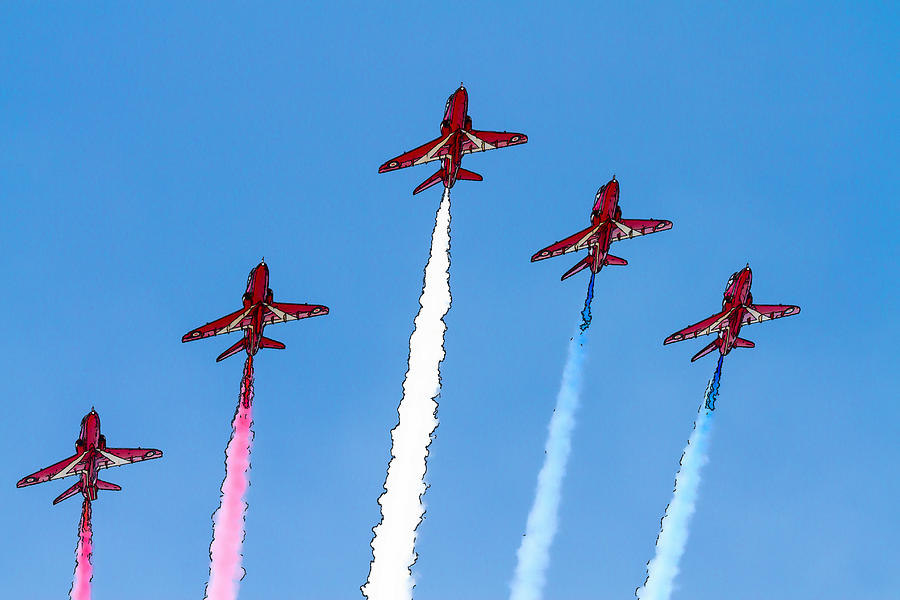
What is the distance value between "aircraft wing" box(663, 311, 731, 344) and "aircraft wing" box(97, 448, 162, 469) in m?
40.4

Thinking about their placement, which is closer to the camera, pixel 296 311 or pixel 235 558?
pixel 235 558

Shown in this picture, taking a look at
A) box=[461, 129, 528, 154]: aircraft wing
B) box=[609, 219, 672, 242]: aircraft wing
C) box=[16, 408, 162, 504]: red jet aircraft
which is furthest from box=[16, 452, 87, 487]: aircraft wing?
box=[609, 219, 672, 242]: aircraft wing

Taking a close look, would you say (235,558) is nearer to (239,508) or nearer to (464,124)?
(239,508)

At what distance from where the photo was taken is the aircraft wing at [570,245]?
108m

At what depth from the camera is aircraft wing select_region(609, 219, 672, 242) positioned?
107438 millimetres

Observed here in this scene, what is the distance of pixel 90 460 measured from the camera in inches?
4382

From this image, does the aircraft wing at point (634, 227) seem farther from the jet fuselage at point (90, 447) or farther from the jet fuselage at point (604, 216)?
the jet fuselage at point (90, 447)

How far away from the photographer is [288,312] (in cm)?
10912

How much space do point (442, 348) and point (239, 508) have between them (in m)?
17.8

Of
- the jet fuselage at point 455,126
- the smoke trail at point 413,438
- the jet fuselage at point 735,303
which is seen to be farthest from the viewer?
the jet fuselage at point 735,303

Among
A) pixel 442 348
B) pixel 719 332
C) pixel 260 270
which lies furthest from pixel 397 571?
pixel 719 332

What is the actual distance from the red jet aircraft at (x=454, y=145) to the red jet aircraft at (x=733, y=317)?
61.7ft

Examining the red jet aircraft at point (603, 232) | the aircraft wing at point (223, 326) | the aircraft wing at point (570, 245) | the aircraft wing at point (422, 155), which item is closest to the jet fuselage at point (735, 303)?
the red jet aircraft at point (603, 232)

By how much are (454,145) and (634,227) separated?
556 inches
